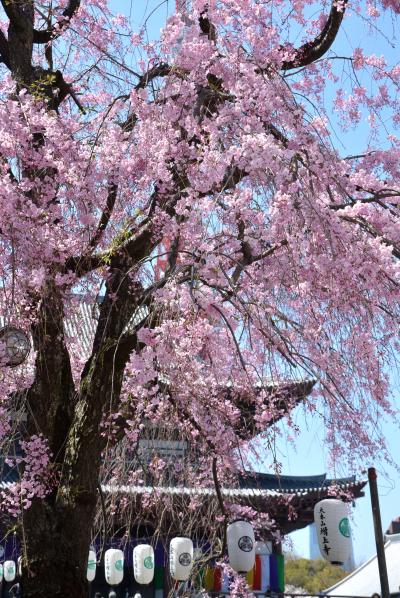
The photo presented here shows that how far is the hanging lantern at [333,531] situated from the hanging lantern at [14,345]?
4.65m

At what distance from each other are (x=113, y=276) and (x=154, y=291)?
847 mm

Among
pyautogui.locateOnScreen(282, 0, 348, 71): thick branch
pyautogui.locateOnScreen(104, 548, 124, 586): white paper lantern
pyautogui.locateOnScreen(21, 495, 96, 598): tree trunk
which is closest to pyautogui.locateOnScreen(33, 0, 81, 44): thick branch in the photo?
pyautogui.locateOnScreen(282, 0, 348, 71): thick branch

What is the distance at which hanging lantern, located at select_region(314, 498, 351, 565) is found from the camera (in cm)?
831

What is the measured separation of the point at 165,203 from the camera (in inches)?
209

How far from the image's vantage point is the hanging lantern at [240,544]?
8961 mm

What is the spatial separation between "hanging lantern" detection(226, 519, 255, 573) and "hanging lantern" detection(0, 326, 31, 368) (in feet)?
15.3

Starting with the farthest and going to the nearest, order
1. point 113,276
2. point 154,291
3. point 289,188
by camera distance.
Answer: point 113,276 → point 154,291 → point 289,188

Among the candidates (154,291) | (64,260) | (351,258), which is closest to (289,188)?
(351,258)

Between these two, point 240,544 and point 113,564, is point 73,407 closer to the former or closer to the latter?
point 240,544

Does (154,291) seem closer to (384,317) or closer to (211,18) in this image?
(384,317)

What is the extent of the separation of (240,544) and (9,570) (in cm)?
748

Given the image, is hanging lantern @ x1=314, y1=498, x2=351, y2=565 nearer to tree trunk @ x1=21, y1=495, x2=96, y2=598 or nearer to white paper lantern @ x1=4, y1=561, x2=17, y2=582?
tree trunk @ x1=21, y1=495, x2=96, y2=598

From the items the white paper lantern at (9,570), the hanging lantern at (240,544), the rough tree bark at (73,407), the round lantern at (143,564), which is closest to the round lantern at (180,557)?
the round lantern at (143,564)

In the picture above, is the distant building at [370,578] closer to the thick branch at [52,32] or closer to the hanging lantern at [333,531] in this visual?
the hanging lantern at [333,531]
